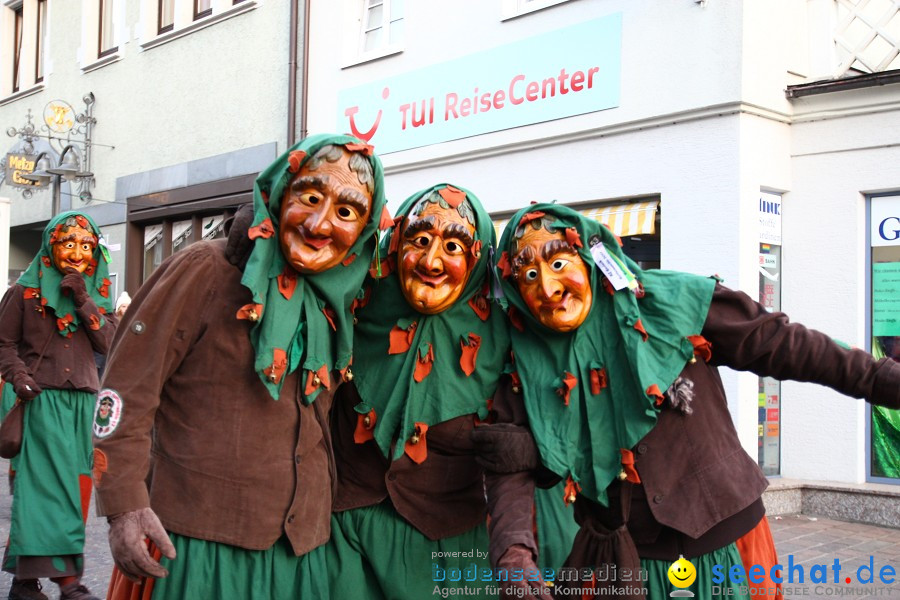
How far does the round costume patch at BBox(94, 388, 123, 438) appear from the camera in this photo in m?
2.65

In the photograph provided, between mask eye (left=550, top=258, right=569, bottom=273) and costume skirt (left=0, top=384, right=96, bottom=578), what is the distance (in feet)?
10.6

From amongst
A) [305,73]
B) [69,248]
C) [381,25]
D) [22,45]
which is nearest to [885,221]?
[69,248]

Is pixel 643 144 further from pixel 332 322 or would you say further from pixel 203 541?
pixel 203 541

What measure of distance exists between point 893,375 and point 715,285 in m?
0.56

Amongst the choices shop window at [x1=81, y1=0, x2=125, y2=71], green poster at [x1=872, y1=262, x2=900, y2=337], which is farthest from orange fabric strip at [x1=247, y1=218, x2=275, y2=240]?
shop window at [x1=81, y1=0, x2=125, y2=71]

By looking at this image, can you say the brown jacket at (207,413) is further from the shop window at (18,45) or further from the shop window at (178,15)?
the shop window at (18,45)

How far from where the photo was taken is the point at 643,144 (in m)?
7.95

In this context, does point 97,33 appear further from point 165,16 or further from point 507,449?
point 507,449

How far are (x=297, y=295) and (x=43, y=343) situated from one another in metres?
3.30

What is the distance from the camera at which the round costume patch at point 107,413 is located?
2654 mm

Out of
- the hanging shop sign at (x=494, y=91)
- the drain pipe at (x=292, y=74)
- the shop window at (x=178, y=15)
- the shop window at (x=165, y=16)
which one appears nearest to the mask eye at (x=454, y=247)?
the hanging shop sign at (x=494, y=91)

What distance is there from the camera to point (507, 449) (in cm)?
285

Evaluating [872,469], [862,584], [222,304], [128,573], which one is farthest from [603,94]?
[128,573]

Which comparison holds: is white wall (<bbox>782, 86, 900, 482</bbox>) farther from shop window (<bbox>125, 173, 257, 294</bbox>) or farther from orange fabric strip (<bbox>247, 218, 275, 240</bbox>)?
shop window (<bbox>125, 173, 257, 294</bbox>)
